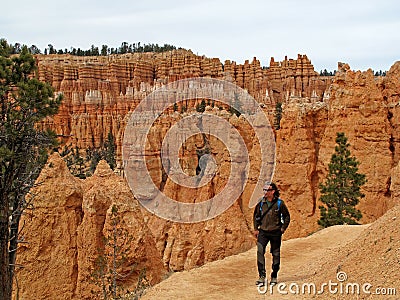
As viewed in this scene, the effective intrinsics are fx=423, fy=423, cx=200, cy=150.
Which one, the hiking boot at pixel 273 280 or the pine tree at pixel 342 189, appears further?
the pine tree at pixel 342 189

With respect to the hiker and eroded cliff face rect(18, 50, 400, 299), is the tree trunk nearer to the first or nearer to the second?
eroded cliff face rect(18, 50, 400, 299)

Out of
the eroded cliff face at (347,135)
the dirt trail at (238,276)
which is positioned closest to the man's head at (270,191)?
the dirt trail at (238,276)

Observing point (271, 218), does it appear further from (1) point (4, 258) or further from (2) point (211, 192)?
(2) point (211, 192)

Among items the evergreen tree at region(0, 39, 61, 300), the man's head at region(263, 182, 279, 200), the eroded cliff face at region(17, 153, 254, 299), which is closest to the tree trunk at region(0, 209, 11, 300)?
the evergreen tree at region(0, 39, 61, 300)

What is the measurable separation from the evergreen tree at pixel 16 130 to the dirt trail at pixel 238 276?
326 centimetres

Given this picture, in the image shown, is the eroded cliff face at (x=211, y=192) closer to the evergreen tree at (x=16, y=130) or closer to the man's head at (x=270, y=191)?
the evergreen tree at (x=16, y=130)

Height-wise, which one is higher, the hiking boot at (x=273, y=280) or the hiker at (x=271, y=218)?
the hiker at (x=271, y=218)

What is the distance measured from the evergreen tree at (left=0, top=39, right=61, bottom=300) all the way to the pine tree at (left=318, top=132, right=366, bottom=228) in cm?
1281

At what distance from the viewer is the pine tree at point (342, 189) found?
18.1 m

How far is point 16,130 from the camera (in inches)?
345

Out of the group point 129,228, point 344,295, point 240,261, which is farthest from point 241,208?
point 344,295

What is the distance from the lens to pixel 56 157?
15109 mm

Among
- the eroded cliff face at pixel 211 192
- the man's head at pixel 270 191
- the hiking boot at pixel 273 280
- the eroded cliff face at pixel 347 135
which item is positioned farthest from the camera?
the eroded cliff face at pixel 347 135

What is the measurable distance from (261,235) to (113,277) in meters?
6.35
